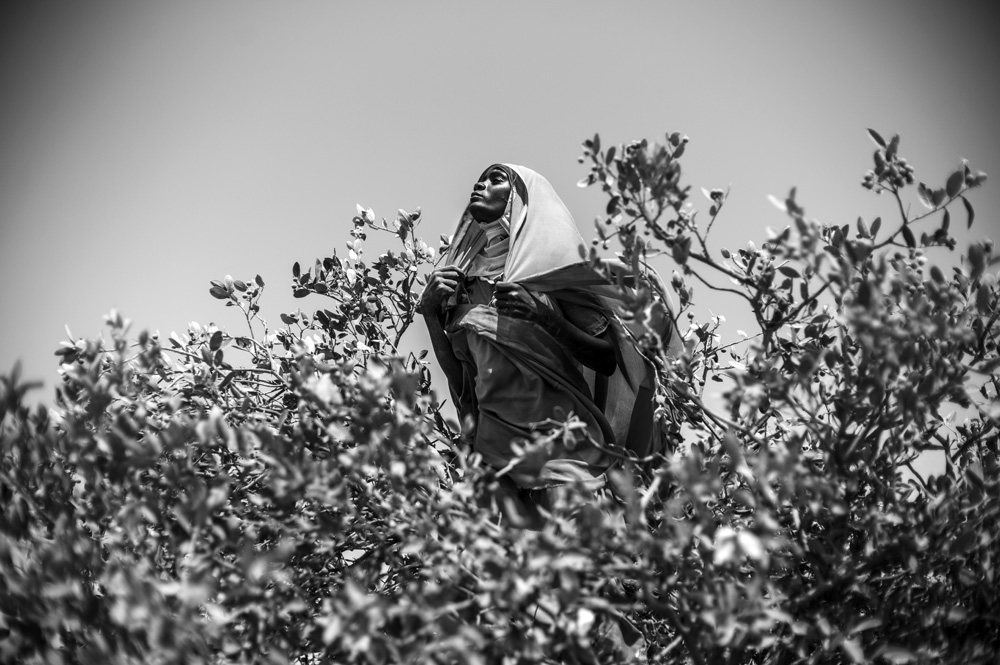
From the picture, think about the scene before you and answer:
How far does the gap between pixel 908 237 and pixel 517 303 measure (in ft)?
6.29

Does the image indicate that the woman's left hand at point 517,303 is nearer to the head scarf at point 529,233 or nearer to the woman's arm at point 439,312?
the head scarf at point 529,233

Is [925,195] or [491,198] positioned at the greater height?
[491,198]

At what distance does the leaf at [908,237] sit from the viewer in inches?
156

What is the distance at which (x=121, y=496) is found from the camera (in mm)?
3354

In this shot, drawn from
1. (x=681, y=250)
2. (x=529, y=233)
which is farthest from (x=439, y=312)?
(x=681, y=250)

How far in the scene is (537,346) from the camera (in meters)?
4.90

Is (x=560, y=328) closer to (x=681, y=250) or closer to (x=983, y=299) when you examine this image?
(x=681, y=250)

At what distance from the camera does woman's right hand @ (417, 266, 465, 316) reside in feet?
16.6

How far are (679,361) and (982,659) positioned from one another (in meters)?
1.57

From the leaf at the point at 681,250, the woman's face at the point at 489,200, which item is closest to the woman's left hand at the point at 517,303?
the woman's face at the point at 489,200

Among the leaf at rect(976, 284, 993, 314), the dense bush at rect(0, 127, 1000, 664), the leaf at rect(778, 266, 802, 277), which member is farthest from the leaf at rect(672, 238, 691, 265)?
the leaf at rect(976, 284, 993, 314)

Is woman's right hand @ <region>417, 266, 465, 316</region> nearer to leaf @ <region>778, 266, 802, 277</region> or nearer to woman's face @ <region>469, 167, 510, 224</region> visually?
woman's face @ <region>469, 167, 510, 224</region>

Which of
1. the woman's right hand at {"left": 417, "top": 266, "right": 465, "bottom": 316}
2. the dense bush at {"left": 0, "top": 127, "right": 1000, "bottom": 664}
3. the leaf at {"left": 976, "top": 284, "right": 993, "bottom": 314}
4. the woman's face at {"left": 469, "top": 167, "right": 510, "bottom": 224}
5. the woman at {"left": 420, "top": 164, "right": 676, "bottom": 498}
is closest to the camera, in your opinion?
the dense bush at {"left": 0, "top": 127, "right": 1000, "bottom": 664}

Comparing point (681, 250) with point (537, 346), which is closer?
point (681, 250)
